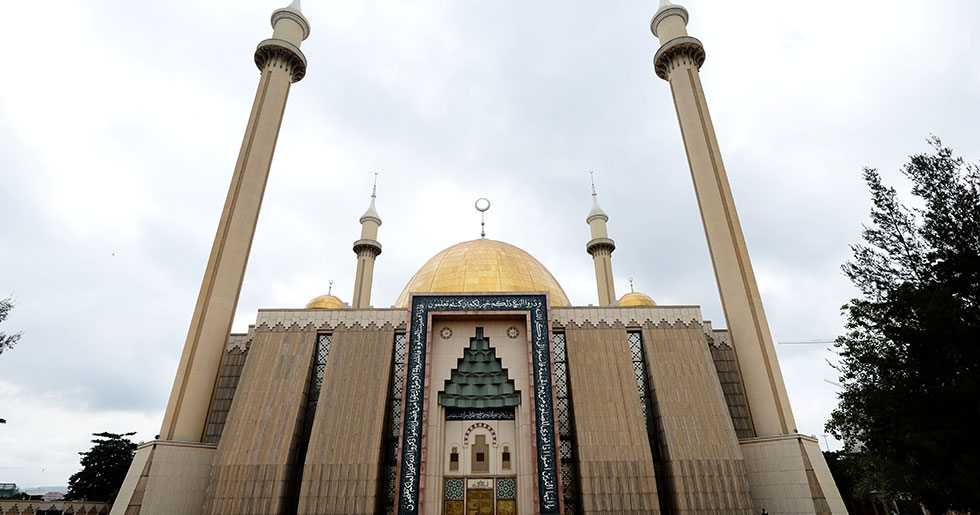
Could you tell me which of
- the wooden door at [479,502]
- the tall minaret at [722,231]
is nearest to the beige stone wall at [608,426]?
the wooden door at [479,502]

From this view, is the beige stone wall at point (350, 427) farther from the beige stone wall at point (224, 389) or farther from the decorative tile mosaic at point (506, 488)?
the decorative tile mosaic at point (506, 488)

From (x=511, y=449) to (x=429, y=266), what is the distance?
32.2 feet

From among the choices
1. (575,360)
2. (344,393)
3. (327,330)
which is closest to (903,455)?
(575,360)

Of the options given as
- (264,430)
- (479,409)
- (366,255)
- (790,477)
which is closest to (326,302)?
(366,255)

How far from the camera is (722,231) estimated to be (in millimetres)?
18156

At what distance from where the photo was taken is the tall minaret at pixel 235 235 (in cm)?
1555

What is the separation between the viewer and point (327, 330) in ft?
55.8

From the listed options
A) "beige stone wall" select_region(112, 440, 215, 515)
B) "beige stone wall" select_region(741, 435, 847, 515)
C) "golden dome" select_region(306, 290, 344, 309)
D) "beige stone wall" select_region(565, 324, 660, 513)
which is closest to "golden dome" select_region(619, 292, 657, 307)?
"beige stone wall" select_region(565, 324, 660, 513)

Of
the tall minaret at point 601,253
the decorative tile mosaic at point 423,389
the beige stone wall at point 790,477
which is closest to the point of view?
the beige stone wall at point 790,477

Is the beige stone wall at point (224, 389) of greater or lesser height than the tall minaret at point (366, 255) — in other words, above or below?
below

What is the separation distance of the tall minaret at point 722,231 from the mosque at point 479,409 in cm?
7

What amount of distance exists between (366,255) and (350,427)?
14.5m

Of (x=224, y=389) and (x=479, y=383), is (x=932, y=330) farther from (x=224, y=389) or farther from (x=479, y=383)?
(x=224, y=389)

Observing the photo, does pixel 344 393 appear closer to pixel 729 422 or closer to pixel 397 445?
pixel 397 445
